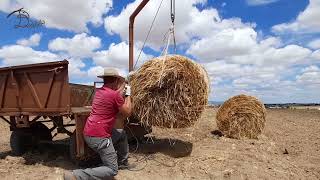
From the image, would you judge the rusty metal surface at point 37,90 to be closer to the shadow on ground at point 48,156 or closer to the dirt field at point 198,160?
the shadow on ground at point 48,156

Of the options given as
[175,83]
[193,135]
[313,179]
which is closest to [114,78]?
[175,83]

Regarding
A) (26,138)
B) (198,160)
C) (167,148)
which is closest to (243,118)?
(167,148)

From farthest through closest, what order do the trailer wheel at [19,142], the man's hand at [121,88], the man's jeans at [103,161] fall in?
the trailer wheel at [19,142] → the man's hand at [121,88] → the man's jeans at [103,161]

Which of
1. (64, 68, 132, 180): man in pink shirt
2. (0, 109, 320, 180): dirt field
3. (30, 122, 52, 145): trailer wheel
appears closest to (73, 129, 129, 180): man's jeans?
(64, 68, 132, 180): man in pink shirt

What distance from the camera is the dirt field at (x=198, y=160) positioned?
8.49m

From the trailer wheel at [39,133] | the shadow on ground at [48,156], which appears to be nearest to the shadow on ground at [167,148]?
the shadow on ground at [48,156]

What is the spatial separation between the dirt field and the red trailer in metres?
0.46

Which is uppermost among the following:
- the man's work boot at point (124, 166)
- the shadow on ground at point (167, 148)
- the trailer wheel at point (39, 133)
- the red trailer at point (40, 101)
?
the red trailer at point (40, 101)

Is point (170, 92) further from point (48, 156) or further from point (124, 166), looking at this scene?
point (48, 156)

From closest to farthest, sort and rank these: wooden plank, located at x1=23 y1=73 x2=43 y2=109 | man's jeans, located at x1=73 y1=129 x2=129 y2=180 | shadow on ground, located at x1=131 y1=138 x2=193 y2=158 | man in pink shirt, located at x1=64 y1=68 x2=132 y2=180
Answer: man's jeans, located at x1=73 y1=129 x2=129 y2=180
man in pink shirt, located at x1=64 y1=68 x2=132 y2=180
wooden plank, located at x1=23 y1=73 x2=43 y2=109
shadow on ground, located at x1=131 y1=138 x2=193 y2=158

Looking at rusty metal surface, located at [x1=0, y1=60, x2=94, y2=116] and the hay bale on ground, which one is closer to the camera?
rusty metal surface, located at [x1=0, y1=60, x2=94, y2=116]

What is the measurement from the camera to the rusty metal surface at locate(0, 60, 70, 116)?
8.88m

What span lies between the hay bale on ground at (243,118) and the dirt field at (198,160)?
21.3 inches

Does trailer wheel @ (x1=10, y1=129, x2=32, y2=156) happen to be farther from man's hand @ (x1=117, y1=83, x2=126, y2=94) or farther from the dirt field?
man's hand @ (x1=117, y1=83, x2=126, y2=94)
